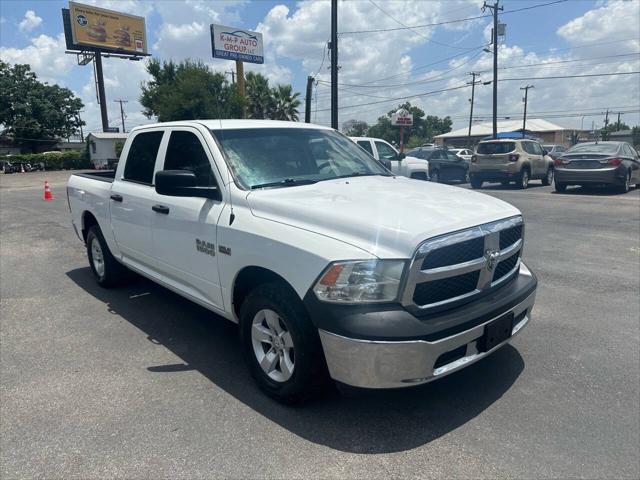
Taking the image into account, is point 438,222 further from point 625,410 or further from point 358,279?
point 625,410

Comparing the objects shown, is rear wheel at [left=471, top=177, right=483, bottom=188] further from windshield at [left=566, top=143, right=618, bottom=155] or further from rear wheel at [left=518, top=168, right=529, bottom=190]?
windshield at [left=566, top=143, right=618, bottom=155]

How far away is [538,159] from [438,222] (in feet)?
56.5

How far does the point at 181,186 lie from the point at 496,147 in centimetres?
1577

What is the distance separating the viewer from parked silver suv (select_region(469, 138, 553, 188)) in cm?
1683

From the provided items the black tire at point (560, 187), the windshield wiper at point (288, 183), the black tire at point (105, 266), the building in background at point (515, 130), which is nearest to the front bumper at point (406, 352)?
the windshield wiper at point (288, 183)

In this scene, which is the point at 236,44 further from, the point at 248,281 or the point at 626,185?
the point at 248,281

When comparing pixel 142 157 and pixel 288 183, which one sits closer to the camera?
pixel 288 183

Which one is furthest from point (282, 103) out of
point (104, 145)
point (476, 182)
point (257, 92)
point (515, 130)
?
point (515, 130)

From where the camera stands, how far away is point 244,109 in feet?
115

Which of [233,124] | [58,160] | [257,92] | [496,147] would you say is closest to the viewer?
[233,124]

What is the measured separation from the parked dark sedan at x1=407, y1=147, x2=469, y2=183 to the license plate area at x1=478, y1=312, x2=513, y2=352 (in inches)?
707

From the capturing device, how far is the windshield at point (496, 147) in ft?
55.8

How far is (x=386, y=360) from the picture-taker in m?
2.62

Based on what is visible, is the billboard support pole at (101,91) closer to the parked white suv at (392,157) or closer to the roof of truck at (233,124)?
the parked white suv at (392,157)
